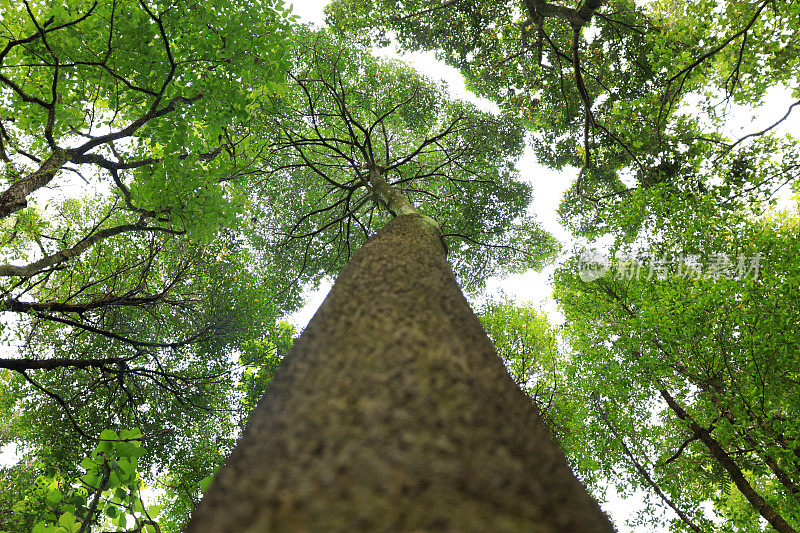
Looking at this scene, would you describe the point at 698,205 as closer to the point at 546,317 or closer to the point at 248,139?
the point at 546,317

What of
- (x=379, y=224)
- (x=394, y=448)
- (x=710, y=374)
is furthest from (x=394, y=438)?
(x=379, y=224)

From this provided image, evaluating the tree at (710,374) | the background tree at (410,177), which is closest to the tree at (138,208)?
the background tree at (410,177)

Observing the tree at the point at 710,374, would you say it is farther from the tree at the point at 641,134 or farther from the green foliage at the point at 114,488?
the green foliage at the point at 114,488

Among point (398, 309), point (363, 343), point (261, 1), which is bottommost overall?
point (363, 343)

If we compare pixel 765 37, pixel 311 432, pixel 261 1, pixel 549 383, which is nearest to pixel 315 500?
pixel 311 432

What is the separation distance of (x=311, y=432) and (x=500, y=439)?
1.71 feet

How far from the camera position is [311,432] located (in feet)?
3.06

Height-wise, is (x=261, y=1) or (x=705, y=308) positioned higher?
(x=261, y=1)

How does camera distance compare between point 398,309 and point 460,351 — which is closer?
point 460,351

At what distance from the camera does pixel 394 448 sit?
2.86 feet

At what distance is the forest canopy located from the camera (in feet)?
15.8

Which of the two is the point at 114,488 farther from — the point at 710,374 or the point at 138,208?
the point at 710,374

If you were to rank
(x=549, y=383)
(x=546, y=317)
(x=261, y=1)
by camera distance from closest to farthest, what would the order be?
(x=261, y=1)
(x=549, y=383)
(x=546, y=317)

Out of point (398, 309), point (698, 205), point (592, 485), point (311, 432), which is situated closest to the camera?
point (311, 432)
